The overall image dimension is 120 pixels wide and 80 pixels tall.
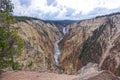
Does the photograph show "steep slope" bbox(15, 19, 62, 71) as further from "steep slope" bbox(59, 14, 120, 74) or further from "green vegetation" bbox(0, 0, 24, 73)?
"green vegetation" bbox(0, 0, 24, 73)

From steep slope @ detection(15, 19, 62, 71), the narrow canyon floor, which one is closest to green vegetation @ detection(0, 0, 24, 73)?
the narrow canyon floor

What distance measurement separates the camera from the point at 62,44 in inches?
5020

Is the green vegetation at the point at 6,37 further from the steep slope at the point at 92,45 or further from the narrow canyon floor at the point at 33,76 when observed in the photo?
the steep slope at the point at 92,45

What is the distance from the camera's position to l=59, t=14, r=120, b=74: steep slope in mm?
79888

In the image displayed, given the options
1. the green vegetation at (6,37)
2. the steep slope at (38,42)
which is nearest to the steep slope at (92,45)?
the steep slope at (38,42)

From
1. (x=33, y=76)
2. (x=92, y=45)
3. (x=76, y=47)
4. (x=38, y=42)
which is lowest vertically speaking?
(x=76, y=47)

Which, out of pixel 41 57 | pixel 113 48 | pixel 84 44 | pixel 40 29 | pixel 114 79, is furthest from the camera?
pixel 40 29

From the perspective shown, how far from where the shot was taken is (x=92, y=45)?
101875 mm

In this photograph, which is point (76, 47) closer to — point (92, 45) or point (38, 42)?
point (92, 45)

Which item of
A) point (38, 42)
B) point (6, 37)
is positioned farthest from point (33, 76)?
point (38, 42)

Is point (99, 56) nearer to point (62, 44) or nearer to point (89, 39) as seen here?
point (89, 39)

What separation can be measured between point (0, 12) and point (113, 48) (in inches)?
2016

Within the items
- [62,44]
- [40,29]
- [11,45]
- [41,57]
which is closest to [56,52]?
[62,44]

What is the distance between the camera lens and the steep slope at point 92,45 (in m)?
79.9
